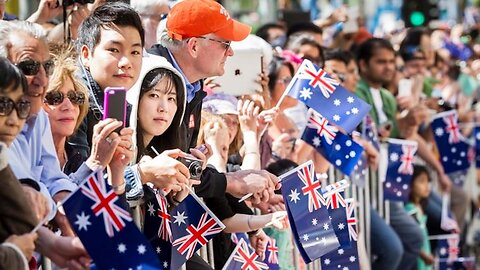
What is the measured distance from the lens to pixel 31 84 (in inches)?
194

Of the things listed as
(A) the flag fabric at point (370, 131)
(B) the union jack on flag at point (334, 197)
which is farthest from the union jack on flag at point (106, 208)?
(A) the flag fabric at point (370, 131)

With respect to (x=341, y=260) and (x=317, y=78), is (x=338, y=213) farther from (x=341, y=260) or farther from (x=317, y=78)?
(x=317, y=78)

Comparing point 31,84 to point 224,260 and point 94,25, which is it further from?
point 224,260

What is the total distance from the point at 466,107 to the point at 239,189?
9.53 metres

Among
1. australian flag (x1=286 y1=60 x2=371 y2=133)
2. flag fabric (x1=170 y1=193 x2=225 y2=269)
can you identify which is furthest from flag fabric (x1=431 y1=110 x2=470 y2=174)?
flag fabric (x1=170 y1=193 x2=225 y2=269)

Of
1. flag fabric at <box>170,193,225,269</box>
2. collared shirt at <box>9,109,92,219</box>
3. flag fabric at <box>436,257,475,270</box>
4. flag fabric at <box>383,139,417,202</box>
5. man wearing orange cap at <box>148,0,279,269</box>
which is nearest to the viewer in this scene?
collared shirt at <box>9,109,92,219</box>

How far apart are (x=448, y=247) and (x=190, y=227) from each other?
20.3 ft

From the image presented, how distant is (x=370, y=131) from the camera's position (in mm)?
10367

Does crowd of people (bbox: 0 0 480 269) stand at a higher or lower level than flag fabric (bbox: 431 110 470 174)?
higher

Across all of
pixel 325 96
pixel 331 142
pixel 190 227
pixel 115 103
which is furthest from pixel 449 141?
pixel 115 103

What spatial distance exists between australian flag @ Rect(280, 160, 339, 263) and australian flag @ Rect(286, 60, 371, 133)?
37.2 inches

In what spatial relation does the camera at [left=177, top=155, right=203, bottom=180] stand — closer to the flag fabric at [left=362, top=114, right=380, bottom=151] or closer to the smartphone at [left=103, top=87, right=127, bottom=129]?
the smartphone at [left=103, top=87, right=127, bottom=129]

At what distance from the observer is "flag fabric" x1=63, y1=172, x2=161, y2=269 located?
4688 mm

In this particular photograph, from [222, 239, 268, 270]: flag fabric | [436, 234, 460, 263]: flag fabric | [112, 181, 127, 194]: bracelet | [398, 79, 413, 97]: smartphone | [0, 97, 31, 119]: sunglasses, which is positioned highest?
[0, 97, 31, 119]: sunglasses
